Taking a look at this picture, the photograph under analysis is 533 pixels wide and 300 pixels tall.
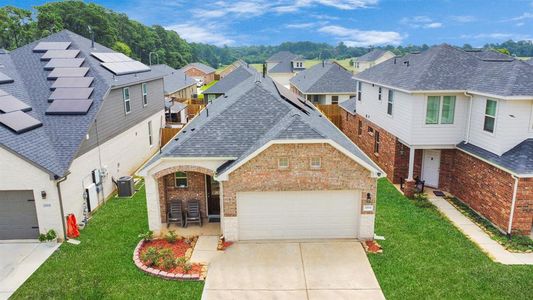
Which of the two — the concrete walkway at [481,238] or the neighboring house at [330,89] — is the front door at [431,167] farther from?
the neighboring house at [330,89]

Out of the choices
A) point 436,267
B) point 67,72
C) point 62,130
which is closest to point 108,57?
point 67,72

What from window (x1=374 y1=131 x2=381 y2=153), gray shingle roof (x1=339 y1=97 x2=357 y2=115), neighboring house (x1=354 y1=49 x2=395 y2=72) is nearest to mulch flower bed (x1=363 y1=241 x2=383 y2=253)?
window (x1=374 y1=131 x2=381 y2=153)

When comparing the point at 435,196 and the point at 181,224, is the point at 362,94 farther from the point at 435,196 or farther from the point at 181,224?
the point at 181,224

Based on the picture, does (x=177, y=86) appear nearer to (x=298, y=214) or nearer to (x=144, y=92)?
(x=144, y=92)

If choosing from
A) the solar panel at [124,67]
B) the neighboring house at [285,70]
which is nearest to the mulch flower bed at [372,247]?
the solar panel at [124,67]

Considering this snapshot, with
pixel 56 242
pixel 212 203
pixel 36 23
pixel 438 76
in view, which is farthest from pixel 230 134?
pixel 36 23

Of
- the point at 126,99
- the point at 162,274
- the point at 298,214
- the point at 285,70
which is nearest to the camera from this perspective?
the point at 162,274
